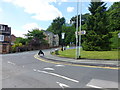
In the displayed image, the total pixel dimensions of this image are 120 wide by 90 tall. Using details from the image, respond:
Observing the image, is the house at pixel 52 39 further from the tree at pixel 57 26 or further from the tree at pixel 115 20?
the tree at pixel 115 20

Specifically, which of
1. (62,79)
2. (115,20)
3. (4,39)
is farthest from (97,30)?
(4,39)

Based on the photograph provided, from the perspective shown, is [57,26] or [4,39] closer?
[4,39]

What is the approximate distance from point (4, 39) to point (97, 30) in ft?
87.8

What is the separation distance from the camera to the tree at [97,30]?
23.8m

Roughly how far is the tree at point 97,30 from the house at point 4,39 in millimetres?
21905

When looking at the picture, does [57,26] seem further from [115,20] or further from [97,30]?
[97,30]

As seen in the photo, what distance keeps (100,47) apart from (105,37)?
96.9 inches

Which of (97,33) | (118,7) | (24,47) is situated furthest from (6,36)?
(118,7)

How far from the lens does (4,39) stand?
3247 centimetres

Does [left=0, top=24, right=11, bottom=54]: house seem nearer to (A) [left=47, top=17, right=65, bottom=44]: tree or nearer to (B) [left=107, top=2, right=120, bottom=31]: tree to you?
(B) [left=107, top=2, right=120, bottom=31]: tree

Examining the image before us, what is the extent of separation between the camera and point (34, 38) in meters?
41.3

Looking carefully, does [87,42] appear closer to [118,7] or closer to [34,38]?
[118,7]

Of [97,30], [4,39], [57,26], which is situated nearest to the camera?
[97,30]

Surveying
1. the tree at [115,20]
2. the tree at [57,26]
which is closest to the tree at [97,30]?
the tree at [115,20]
